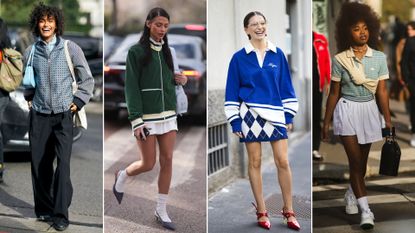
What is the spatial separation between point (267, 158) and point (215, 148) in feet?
1.42

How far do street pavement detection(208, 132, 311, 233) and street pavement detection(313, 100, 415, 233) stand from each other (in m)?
0.27

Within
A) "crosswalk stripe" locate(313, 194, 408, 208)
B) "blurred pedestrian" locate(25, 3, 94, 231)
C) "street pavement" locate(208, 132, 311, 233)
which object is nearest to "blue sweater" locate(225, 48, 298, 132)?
"street pavement" locate(208, 132, 311, 233)

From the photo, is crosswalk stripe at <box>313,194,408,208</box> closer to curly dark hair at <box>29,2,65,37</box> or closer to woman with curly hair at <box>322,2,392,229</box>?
woman with curly hair at <box>322,2,392,229</box>

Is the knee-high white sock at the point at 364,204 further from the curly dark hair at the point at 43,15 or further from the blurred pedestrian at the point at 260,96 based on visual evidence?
the curly dark hair at the point at 43,15

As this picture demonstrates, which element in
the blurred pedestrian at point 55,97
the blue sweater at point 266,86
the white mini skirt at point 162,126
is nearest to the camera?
the blue sweater at point 266,86

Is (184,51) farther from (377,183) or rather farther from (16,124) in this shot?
(16,124)

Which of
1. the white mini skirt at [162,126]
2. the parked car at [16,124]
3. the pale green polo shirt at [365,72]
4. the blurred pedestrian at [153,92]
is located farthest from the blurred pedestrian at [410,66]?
the parked car at [16,124]

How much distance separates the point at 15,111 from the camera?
7.41 meters

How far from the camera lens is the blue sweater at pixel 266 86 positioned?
5.47 metres

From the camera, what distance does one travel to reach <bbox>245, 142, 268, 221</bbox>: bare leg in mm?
5602

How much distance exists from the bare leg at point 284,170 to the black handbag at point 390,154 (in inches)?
29.8

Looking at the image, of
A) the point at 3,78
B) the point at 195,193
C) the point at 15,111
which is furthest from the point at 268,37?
the point at 15,111

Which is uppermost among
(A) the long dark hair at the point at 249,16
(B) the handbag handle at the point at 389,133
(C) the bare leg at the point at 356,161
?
(A) the long dark hair at the point at 249,16

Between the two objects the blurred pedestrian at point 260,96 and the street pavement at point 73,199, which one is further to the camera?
the street pavement at point 73,199
